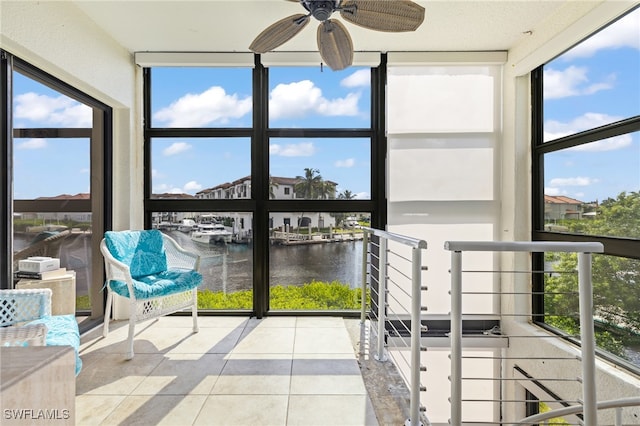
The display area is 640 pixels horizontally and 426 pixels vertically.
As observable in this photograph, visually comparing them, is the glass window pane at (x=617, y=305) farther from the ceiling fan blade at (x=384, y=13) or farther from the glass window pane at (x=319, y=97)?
the glass window pane at (x=319, y=97)

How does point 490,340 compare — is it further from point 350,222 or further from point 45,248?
point 45,248

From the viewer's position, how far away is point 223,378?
6.75ft

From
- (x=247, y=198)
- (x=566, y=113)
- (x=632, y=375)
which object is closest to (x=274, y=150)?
(x=247, y=198)

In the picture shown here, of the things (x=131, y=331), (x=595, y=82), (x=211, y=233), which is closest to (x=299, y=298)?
(x=211, y=233)

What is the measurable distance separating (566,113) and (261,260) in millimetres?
3017

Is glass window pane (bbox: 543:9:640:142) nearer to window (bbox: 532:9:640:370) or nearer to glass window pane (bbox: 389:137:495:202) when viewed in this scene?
window (bbox: 532:9:640:370)

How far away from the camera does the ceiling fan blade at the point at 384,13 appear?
172cm

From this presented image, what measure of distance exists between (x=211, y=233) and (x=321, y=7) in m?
2.32

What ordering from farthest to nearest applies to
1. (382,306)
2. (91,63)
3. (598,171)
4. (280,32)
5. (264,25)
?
(264,25)
(91,63)
(598,171)
(382,306)
(280,32)

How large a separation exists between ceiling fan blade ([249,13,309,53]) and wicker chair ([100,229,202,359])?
6.14 ft

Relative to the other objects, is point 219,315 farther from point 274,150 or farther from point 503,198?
point 503,198

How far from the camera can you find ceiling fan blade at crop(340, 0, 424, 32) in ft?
5.65

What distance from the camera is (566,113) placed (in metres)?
2.60

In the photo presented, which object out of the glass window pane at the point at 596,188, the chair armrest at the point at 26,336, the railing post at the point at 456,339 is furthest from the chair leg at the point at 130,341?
the glass window pane at the point at 596,188
